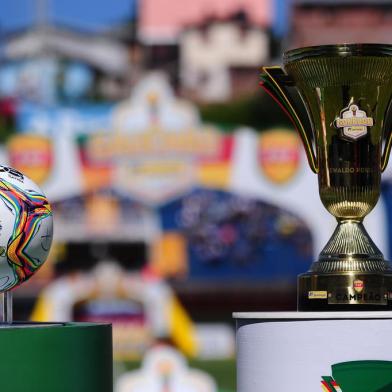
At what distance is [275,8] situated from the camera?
13.3m

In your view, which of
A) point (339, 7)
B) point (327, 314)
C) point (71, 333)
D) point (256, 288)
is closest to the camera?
point (327, 314)

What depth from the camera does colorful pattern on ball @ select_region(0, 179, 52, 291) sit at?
3324mm

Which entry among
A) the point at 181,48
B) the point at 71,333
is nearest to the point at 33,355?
the point at 71,333

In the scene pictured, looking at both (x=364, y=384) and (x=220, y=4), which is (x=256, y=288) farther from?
(x=364, y=384)

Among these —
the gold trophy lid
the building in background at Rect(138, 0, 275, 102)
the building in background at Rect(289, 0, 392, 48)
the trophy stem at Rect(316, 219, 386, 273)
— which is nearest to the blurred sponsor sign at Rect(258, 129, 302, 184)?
the building in background at Rect(138, 0, 275, 102)

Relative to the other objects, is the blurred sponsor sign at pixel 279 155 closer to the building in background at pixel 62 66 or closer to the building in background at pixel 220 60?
the building in background at pixel 220 60

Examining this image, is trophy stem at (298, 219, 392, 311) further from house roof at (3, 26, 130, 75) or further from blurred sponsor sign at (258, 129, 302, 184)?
house roof at (3, 26, 130, 75)

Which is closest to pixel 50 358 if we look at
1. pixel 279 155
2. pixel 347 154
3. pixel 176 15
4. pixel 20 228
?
pixel 20 228

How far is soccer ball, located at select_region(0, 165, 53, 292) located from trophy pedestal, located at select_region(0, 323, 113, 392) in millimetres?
185

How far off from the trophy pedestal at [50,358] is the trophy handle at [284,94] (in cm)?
93

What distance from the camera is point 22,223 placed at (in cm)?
334

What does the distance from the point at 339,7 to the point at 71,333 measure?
10.9 meters

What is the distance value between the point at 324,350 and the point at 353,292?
0.26 metres

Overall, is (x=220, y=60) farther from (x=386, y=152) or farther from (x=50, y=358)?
(x=50, y=358)
